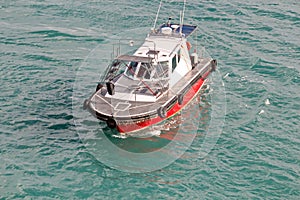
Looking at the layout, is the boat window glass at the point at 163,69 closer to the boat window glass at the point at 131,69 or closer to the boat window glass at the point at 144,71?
the boat window glass at the point at 144,71

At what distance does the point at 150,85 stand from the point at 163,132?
8.07 feet

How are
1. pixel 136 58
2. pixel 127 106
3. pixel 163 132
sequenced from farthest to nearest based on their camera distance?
1. pixel 163 132
2. pixel 136 58
3. pixel 127 106

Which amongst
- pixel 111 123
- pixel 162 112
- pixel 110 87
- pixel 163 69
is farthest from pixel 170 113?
pixel 111 123

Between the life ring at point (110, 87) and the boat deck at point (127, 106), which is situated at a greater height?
the life ring at point (110, 87)

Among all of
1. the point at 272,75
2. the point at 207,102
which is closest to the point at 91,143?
the point at 207,102

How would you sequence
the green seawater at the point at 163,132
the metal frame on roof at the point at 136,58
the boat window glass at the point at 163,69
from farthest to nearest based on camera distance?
the boat window glass at the point at 163,69
the metal frame on roof at the point at 136,58
the green seawater at the point at 163,132

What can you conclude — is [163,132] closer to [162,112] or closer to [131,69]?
[162,112]

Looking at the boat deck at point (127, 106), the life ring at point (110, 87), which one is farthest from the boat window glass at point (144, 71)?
the life ring at point (110, 87)

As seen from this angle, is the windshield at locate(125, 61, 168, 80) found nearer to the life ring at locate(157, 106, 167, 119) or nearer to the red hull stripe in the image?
the red hull stripe

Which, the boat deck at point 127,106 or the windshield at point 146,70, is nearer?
the boat deck at point 127,106

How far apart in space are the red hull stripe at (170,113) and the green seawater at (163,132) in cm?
59

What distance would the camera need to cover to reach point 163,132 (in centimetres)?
2125

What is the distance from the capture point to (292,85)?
84.5 ft

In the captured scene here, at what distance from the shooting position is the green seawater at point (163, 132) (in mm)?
17844
